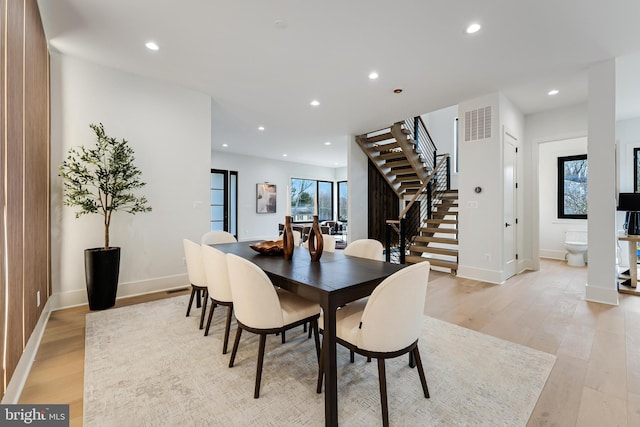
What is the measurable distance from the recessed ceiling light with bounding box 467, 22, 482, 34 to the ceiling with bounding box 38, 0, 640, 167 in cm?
6

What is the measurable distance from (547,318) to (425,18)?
3.24 metres

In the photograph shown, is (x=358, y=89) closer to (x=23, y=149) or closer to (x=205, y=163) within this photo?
(x=205, y=163)

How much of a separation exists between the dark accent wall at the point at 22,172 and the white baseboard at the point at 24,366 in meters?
0.07

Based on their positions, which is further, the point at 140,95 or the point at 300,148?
the point at 300,148

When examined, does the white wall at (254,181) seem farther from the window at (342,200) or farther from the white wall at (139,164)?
the white wall at (139,164)

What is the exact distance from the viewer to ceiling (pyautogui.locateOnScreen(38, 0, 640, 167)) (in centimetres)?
243

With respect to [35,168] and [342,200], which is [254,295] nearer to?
[35,168]

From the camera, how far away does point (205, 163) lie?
13.9 ft

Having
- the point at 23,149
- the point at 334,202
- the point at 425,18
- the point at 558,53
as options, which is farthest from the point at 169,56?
the point at 334,202

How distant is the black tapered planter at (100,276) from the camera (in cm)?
309

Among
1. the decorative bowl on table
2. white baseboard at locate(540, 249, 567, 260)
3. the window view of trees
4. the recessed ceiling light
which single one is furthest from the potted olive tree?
white baseboard at locate(540, 249, 567, 260)

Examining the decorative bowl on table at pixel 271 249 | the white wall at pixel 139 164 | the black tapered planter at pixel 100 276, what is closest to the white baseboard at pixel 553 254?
the decorative bowl on table at pixel 271 249

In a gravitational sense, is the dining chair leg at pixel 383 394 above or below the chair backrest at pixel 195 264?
below

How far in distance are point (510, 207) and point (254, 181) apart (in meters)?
7.13
